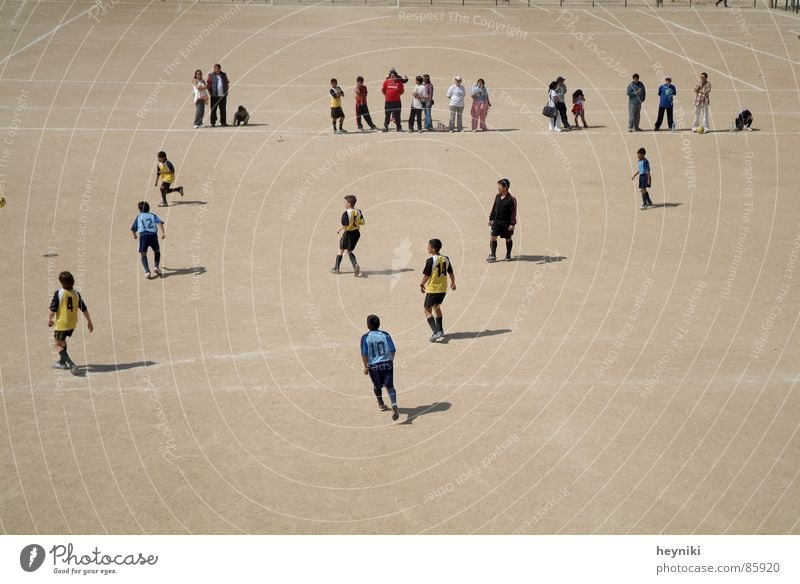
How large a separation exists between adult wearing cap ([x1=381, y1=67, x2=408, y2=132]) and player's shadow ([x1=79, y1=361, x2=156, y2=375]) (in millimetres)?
19355

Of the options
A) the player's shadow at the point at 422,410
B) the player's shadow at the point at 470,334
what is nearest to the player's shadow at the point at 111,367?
the player's shadow at the point at 422,410

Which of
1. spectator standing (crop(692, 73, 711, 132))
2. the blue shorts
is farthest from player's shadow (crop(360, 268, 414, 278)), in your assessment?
spectator standing (crop(692, 73, 711, 132))

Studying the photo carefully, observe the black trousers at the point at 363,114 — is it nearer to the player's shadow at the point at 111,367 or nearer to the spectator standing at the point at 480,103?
the spectator standing at the point at 480,103

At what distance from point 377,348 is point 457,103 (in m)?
21.4

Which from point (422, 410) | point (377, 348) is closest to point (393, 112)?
point (422, 410)

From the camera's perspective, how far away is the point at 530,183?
31016 millimetres

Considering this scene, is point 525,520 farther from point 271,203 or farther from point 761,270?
point 271,203

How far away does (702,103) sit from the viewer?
117 feet

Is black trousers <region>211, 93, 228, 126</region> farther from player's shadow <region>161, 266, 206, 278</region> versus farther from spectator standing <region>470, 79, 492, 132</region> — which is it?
player's shadow <region>161, 266, 206, 278</region>

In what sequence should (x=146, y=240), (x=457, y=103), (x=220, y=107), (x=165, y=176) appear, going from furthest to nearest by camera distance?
(x=220, y=107) → (x=457, y=103) → (x=165, y=176) → (x=146, y=240)

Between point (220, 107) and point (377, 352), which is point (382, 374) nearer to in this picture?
point (377, 352)

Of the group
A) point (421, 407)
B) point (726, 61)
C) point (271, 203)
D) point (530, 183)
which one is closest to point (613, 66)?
point (726, 61)

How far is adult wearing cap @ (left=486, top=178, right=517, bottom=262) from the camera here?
24.0 m

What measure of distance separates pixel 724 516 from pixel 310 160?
21979 millimetres
